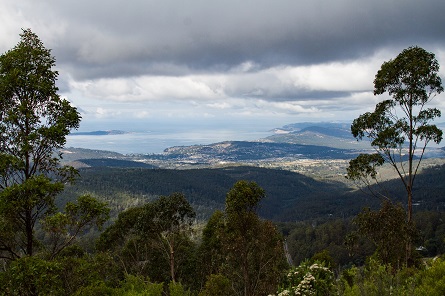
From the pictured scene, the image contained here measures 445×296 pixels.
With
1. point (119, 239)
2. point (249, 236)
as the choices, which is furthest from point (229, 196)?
point (119, 239)

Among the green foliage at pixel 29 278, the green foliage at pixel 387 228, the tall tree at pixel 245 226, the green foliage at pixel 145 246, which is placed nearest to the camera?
the green foliage at pixel 29 278

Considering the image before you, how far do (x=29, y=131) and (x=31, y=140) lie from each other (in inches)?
19.1

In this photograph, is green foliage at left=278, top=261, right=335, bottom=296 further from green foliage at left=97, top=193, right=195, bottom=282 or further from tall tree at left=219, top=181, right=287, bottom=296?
green foliage at left=97, top=193, right=195, bottom=282

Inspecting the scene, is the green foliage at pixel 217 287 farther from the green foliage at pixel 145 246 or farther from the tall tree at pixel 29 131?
the tall tree at pixel 29 131

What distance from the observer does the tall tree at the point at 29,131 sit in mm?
12375

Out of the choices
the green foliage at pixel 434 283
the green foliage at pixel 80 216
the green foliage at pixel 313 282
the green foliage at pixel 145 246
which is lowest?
the green foliage at pixel 145 246

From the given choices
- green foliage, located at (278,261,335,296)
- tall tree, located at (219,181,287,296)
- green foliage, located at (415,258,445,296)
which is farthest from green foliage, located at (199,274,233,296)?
green foliage, located at (415,258,445,296)

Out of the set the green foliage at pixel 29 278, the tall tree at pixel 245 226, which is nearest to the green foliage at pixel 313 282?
the tall tree at pixel 245 226

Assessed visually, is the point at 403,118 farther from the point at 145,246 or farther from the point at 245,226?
the point at 145,246

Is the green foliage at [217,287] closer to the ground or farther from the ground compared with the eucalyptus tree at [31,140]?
closer to the ground

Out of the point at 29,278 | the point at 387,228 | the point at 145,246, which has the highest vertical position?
the point at 29,278

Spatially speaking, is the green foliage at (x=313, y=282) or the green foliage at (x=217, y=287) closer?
the green foliage at (x=313, y=282)

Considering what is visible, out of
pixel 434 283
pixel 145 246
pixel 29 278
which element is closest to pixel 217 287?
pixel 145 246

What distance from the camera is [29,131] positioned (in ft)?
43.4
